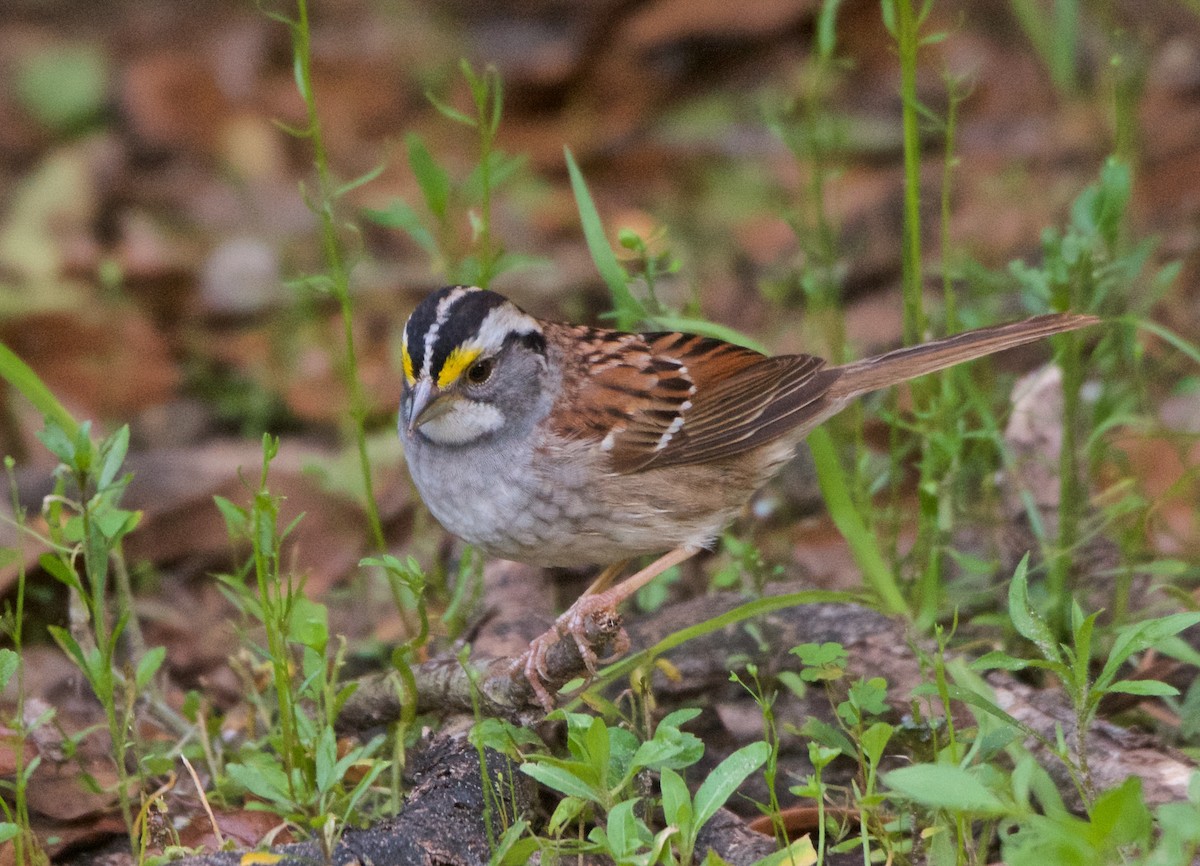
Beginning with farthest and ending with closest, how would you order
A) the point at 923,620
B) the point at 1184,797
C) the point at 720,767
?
the point at 923,620
the point at 1184,797
the point at 720,767

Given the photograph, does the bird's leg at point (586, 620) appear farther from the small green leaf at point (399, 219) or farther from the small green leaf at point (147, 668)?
the small green leaf at point (399, 219)

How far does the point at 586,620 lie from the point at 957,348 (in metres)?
1.32

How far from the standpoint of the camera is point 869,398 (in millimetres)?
4988

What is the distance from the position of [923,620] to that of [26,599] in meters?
2.56

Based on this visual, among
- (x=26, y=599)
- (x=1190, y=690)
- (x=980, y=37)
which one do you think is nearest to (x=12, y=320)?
(x=26, y=599)

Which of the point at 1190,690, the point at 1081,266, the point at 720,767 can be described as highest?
the point at 1081,266

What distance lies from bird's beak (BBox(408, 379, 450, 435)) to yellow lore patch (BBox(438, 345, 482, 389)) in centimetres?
3

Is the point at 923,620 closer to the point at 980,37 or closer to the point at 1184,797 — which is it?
the point at 1184,797

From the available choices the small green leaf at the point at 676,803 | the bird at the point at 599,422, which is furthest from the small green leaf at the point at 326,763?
the small green leaf at the point at 676,803

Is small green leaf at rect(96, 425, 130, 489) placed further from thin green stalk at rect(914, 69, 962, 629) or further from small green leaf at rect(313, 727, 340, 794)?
thin green stalk at rect(914, 69, 962, 629)

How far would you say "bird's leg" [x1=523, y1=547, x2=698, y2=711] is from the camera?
3.24 m

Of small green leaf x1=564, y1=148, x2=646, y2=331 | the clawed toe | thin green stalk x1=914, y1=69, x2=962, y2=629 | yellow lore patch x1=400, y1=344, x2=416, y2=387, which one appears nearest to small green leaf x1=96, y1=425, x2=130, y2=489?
yellow lore patch x1=400, y1=344, x2=416, y2=387

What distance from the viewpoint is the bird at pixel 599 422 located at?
3.74 metres

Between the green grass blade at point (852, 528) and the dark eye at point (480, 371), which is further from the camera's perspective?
the dark eye at point (480, 371)
